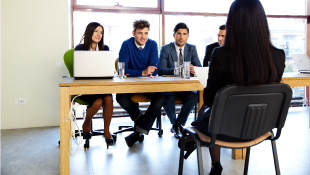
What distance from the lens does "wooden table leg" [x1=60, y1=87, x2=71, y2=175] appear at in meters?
1.80

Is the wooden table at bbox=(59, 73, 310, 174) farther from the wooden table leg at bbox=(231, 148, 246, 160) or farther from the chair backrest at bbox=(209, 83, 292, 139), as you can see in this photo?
the chair backrest at bbox=(209, 83, 292, 139)

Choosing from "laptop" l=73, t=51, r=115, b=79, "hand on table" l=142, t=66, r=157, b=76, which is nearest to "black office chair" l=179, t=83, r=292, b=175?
"laptop" l=73, t=51, r=115, b=79

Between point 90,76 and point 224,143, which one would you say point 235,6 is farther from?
point 90,76

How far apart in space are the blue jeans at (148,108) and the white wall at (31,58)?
1345 mm

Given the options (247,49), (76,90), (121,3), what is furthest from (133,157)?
(121,3)

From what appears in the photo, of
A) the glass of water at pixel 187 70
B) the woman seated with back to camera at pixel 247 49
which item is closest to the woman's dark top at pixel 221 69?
the woman seated with back to camera at pixel 247 49

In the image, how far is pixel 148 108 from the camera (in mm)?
2600

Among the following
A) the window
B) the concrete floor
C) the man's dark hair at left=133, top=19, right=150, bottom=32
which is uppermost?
the window

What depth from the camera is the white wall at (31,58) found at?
341cm

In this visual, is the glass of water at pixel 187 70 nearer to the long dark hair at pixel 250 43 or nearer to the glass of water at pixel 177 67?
the glass of water at pixel 177 67

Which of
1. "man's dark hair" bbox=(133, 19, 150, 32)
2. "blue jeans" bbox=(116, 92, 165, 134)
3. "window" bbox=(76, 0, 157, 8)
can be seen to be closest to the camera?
"blue jeans" bbox=(116, 92, 165, 134)

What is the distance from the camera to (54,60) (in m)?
3.54

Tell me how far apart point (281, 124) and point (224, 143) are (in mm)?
300

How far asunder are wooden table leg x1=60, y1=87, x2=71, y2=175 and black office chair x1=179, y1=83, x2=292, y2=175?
0.95 m
